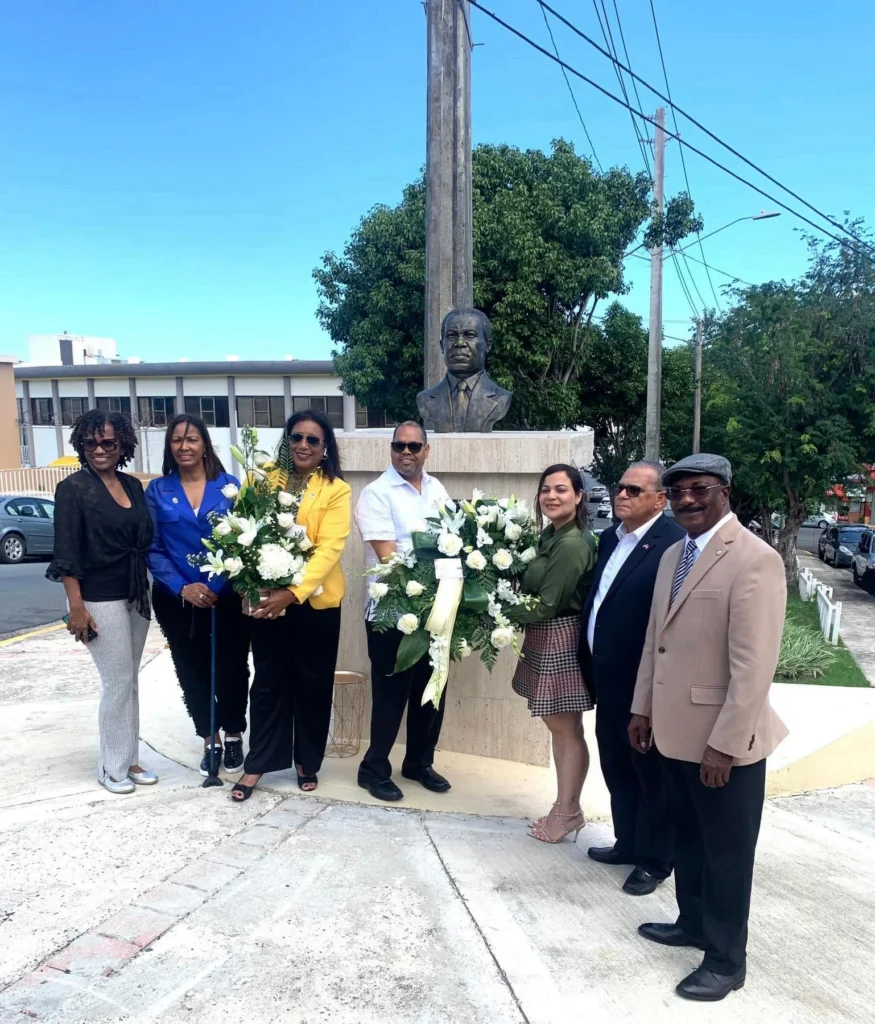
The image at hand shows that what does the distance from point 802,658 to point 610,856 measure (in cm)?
687

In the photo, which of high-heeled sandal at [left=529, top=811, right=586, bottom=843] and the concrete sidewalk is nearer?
the concrete sidewalk

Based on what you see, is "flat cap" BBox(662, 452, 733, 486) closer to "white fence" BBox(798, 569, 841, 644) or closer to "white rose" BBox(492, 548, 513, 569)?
"white rose" BBox(492, 548, 513, 569)

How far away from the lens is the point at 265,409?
34.2m

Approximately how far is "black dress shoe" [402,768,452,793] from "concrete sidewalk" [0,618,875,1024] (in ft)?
1.00

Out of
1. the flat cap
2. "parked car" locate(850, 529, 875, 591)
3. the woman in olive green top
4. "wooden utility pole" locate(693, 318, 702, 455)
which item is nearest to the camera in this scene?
the flat cap

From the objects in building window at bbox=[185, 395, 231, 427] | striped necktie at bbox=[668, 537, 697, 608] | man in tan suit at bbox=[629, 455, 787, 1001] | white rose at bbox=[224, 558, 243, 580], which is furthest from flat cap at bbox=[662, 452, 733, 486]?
building window at bbox=[185, 395, 231, 427]

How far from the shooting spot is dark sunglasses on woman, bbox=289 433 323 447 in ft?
12.2

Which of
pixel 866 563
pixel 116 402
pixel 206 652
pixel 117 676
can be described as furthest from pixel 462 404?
pixel 116 402

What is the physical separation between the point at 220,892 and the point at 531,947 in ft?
3.87

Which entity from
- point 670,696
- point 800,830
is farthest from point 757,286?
point 670,696

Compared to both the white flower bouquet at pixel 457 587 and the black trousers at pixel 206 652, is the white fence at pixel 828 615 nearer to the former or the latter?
the white flower bouquet at pixel 457 587

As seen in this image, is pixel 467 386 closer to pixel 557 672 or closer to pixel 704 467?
pixel 557 672

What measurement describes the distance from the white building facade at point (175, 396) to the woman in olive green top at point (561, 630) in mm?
28224

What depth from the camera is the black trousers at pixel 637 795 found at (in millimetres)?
3125
